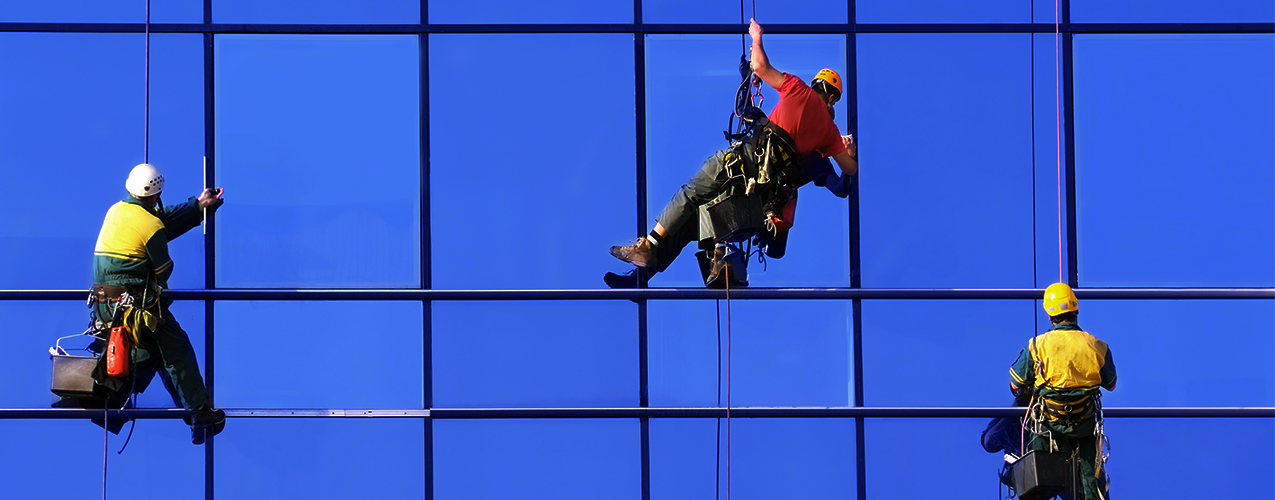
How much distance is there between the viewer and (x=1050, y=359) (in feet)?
20.2

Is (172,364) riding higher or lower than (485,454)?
higher

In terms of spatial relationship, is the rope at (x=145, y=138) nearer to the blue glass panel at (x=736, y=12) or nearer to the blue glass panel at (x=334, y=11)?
the blue glass panel at (x=334, y=11)

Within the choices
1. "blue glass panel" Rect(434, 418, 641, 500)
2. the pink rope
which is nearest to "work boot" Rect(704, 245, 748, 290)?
"blue glass panel" Rect(434, 418, 641, 500)

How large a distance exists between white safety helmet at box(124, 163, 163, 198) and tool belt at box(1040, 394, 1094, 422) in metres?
4.94

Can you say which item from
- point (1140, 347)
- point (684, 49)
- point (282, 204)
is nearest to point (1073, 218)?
point (1140, 347)

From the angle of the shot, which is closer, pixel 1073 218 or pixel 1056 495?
pixel 1056 495

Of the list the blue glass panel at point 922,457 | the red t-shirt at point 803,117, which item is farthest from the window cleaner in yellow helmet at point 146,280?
the blue glass panel at point 922,457

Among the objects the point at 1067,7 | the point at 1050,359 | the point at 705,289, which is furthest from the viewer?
the point at 1067,7

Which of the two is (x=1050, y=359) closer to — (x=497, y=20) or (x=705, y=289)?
(x=705, y=289)

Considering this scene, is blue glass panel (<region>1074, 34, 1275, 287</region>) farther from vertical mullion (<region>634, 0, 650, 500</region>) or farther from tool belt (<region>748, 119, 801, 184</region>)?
vertical mullion (<region>634, 0, 650, 500</region>)

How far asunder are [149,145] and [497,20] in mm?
2173

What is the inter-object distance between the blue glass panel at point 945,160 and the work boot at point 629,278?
1315mm

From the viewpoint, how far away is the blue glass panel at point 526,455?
6.79 meters

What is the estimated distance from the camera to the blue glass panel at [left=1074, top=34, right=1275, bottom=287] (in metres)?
7.02
